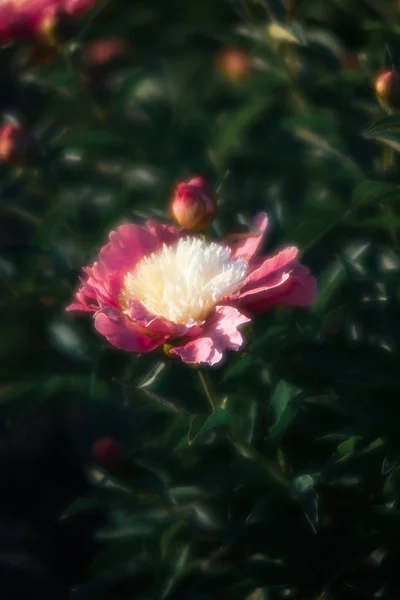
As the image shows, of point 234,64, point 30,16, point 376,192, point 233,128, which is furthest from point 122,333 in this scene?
point 234,64

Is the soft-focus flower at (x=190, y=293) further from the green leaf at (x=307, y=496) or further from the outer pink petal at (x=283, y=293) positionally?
the green leaf at (x=307, y=496)

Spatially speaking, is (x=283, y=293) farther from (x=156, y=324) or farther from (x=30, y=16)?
(x=30, y=16)

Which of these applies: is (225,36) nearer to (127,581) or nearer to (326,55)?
(326,55)

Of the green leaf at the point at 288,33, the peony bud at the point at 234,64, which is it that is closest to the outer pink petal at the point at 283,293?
the green leaf at the point at 288,33

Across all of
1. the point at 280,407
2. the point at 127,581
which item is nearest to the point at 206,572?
the point at 127,581

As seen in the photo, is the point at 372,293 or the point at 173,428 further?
the point at 372,293

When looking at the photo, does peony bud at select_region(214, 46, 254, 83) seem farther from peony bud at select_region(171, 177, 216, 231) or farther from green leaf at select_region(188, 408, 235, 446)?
green leaf at select_region(188, 408, 235, 446)

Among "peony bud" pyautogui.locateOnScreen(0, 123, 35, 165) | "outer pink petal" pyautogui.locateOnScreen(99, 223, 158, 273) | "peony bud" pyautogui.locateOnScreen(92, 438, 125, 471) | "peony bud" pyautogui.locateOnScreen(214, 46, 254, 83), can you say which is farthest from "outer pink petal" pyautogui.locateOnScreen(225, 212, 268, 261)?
"peony bud" pyautogui.locateOnScreen(214, 46, 254, 83)
